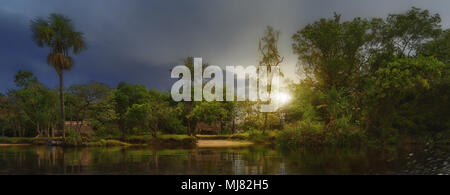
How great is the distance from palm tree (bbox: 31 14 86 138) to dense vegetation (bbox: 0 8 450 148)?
3.7 inches

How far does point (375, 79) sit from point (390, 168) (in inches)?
597

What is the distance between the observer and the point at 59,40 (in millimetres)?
27953

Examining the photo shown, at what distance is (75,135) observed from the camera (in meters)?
26.1

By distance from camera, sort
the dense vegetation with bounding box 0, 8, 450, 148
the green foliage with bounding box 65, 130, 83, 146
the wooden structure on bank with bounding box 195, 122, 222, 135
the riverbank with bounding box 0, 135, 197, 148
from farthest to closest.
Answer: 1. the wooden structure on bank with bounding box 195, 122, 222, 135
2. the riverbank with bounding box 0, 135, 197, 148
3. the green foliage with bounding box 65, 130, 83, 146
4. the dense vegetation with bounding box 0, 8, 450, 148

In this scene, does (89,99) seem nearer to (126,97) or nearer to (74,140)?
(74,140)

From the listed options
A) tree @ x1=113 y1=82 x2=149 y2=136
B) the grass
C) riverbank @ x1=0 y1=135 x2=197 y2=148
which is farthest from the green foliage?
tree @ x1=113 y1=82 x2=149 y2=136

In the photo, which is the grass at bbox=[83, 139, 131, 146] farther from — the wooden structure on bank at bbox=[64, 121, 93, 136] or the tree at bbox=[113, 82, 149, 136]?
the tree at bbox=[113, 82, 149, 136]

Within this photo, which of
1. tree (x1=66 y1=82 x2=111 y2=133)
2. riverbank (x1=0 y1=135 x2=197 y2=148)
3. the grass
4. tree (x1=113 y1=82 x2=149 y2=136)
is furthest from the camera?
tree (x1=113 y1=82 x2=149 y2=136)

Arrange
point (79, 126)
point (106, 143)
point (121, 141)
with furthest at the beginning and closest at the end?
point (79, 126) < point (121, 141) < point (106, 143)

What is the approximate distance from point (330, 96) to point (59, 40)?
82.5 ft

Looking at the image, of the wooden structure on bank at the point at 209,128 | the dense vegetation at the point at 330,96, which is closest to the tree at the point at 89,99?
the dense vegetation at the point at 330,96

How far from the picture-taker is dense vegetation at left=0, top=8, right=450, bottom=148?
2308 cm

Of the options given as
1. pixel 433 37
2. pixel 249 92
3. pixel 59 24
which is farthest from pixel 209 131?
pixel 433 37

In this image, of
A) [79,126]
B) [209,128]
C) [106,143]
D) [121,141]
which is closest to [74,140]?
[106,143]
